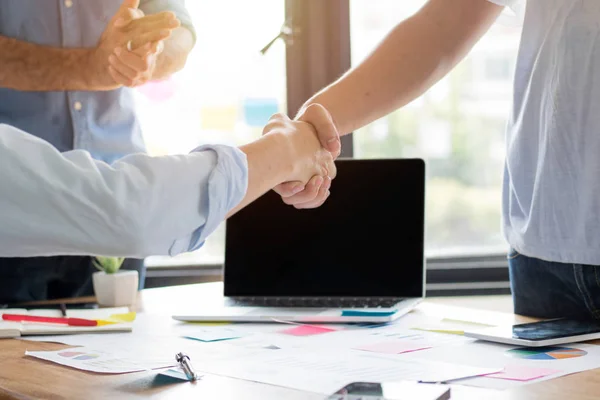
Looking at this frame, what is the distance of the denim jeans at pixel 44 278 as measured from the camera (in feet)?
6.34

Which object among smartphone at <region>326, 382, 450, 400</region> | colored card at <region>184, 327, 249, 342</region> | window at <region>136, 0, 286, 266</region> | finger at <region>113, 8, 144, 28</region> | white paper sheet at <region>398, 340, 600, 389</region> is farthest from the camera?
window at <region>136, 0, 286, 266</region>

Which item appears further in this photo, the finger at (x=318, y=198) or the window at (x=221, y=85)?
the window at (x=221, y=85)

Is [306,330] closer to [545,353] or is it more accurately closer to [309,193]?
[309,193]

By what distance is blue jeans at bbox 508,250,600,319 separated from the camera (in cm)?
137

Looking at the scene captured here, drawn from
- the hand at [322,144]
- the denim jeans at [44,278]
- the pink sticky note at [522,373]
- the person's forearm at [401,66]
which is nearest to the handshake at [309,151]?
the hand at [322,144]

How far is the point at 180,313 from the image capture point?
60.2 inches

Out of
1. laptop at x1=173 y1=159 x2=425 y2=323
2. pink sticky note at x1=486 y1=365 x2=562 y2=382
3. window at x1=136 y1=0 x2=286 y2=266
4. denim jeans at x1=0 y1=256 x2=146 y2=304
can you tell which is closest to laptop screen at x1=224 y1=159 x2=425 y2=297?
laptop at x1=173 y1=159 x2=425 y2=323

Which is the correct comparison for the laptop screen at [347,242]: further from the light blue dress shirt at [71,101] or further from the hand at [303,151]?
the light blue dress shirt at [71,101]

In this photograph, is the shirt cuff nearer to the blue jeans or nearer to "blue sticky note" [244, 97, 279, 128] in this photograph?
the blue jeans

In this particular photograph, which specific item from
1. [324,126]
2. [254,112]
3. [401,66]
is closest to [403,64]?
[401,66]

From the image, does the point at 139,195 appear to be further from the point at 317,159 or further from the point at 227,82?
the point at 227,82

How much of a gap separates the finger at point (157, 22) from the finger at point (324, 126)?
16.9 inches

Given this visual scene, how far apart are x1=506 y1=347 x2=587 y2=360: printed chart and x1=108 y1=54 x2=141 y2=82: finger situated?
1047mm

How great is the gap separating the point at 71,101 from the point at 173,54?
27 cm
